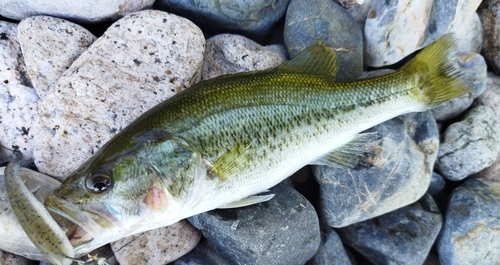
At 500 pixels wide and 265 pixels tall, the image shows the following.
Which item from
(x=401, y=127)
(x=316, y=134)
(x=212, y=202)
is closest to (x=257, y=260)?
(x=212, y=202)

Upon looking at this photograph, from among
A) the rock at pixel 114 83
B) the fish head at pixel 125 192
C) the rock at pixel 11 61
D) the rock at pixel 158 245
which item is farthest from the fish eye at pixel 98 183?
the rock at pixel 11 61

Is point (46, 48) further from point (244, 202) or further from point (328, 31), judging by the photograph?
point (328, 31)

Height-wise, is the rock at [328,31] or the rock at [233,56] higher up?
the rock at [328,31]

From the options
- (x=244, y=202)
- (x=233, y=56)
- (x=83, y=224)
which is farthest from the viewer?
(x=233, y=56)

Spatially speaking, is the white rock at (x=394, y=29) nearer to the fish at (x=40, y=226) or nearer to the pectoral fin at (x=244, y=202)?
the pectoral fin at (x=244, y=202)

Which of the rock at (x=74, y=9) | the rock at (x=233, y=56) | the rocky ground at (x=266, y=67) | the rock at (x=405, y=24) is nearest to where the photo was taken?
the rocky ground at (x=266, y=67)

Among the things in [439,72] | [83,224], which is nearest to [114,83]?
[83,224]
